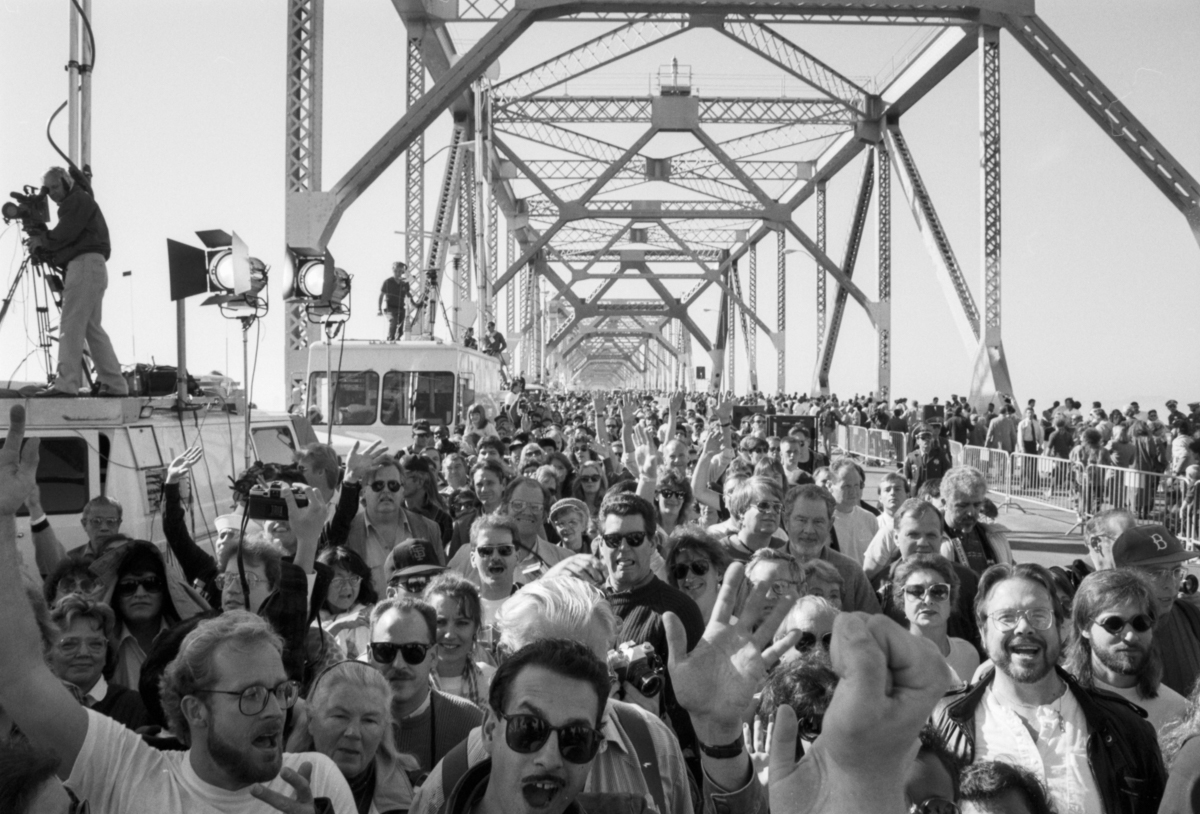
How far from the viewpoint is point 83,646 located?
13.3 feet

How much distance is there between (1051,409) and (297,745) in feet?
90.0

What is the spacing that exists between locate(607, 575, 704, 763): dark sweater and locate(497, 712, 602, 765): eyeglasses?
158 centimetres

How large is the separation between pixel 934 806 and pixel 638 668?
0.97 meters

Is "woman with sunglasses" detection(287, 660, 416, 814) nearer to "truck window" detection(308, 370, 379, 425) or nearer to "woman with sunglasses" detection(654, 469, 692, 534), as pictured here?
"woman with sunglasses" detection(654, 469, 692, 534)

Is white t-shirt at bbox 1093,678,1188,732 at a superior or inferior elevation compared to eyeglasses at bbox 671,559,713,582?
inferior

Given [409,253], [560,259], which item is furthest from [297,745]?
[560,259]

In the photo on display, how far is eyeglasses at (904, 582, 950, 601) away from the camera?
4.64m

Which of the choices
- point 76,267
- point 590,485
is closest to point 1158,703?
point 590,485

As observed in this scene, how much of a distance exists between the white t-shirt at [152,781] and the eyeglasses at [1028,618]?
86.5 inches

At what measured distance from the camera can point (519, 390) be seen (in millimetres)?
30422

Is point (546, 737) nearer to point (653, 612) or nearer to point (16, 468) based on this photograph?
point (16, 468)

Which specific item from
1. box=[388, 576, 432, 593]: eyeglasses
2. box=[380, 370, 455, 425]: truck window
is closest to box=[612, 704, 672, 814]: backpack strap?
box=[388, 576, 432, 593]: eyeglasses

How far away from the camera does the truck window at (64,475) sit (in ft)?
21.7

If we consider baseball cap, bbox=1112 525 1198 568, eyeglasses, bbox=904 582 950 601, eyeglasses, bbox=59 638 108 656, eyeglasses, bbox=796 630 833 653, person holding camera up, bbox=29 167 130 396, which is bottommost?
eyeglasses, bbox=59 638 108 656
